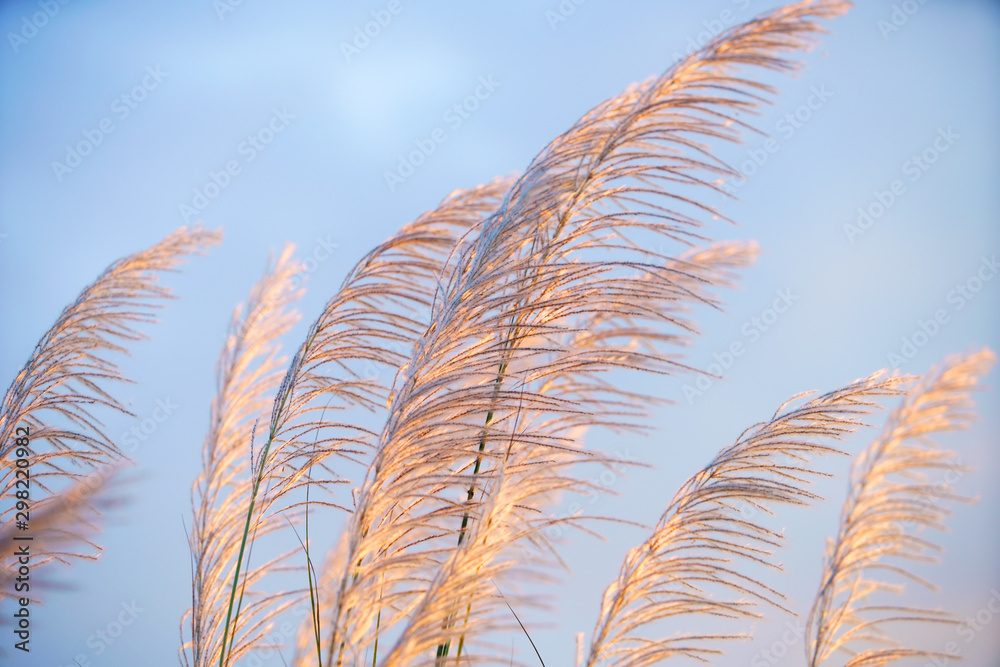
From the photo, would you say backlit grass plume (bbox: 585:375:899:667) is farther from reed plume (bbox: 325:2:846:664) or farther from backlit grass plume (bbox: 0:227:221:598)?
backlit grass plume (bbox: 0:227:221:598)

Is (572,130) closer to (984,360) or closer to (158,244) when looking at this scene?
(984,360)

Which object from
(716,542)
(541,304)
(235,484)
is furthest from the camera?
(235,484)

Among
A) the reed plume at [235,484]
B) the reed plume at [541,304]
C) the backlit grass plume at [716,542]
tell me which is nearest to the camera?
the reed plume at [541,304]

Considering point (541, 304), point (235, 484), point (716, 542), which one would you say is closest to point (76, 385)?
point (235, 484)

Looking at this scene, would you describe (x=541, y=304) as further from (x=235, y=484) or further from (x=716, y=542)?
(x=235, y=484)

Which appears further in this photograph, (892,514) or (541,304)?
(892,514)

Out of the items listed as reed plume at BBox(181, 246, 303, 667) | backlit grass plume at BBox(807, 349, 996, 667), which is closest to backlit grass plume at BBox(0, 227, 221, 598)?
reed plume at BBox(181, 246, 303, 667)

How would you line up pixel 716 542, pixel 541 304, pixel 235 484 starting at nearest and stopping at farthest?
pixel 541 304 < pixel 716 542 < pixel 235 484

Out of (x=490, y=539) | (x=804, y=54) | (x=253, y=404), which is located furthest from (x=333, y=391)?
(x=804, y=54)

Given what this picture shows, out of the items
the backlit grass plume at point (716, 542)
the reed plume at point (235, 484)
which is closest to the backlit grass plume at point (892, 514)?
the backlit grass plume at point (716, 542)

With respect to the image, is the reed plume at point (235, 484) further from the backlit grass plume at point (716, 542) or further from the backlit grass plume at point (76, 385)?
the backlit grass plume at point (716, 542)

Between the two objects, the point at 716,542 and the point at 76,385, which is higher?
the point at 76,385

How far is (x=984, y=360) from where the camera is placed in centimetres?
197

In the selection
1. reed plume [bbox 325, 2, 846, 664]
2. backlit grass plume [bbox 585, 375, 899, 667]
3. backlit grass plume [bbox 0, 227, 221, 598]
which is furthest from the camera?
backlit grass plume [bbox 0, 227, 221, 598]
